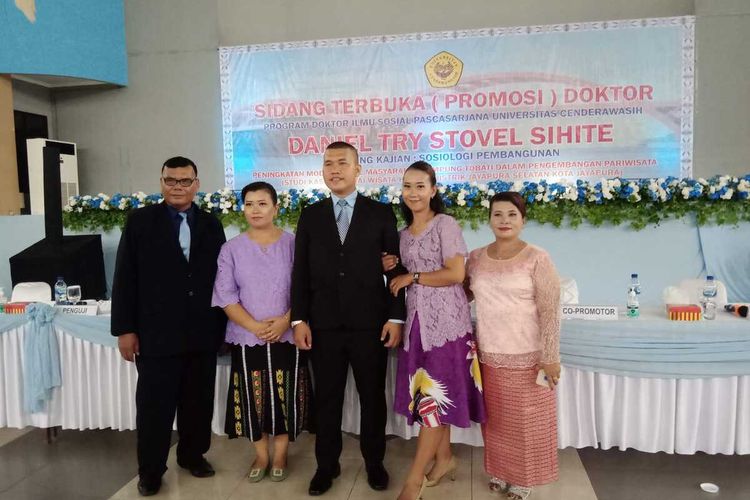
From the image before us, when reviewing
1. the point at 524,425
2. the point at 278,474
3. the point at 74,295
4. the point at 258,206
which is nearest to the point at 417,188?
the point at 258,206

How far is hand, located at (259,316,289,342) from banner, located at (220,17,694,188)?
3.75 meters

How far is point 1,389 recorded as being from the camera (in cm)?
275

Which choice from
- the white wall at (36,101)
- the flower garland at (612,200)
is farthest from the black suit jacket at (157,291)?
the white wall at (36,101)

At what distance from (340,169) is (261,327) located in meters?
0.71

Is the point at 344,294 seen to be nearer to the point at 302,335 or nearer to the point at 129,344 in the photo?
the point at 302,335

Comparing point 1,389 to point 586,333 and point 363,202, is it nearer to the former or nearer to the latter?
point 363,202

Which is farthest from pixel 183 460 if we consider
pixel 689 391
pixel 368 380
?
pixel 689 391

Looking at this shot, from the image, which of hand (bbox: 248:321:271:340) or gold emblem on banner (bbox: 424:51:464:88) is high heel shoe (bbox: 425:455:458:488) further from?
gold emblem on banner (bbox: 424:51:464:88)

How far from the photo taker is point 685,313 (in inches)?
89.8

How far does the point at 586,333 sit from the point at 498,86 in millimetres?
3845

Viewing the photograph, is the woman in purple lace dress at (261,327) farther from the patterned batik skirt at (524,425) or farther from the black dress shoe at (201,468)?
the patterned batik skirt at (524,425)

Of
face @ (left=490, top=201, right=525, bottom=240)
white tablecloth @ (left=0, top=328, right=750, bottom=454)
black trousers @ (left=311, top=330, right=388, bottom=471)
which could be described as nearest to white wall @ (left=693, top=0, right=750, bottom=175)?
white tablecloth @ (left=0, top=328, right=750, bottom=454)

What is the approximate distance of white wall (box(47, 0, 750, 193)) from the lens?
533 cm

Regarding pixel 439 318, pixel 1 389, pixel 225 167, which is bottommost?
pixel 1 389
